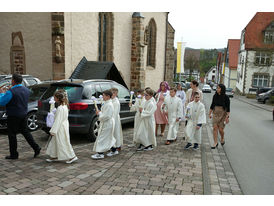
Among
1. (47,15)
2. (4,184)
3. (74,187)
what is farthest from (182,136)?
(47,15)

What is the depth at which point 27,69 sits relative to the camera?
46.8ft

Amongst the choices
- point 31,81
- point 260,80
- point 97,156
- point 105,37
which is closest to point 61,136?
point 97,156

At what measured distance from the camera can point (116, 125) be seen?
6.50 metres

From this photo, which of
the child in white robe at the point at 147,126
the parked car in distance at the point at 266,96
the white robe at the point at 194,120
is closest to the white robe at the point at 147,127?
the child in white robe at the point at 147,126

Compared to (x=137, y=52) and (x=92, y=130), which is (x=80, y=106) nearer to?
(x=92, y=130)

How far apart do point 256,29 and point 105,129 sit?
4285 centimetres

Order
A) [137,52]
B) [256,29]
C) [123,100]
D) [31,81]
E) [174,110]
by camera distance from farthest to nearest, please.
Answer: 1. [256,29]
2. [137,52]
3. [31,81]
4. [123,100]
5. [174,110]

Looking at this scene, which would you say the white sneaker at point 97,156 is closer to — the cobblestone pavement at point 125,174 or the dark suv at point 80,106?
the cobblestone pavement at point 125,174

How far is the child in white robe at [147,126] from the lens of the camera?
6766 millimetres

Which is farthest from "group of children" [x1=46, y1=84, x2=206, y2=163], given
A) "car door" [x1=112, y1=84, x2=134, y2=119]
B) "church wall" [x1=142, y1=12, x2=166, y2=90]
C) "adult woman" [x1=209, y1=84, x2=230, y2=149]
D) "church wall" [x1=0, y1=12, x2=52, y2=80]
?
"church wall" [x1=142, y1=12, x2=166, y2=90]

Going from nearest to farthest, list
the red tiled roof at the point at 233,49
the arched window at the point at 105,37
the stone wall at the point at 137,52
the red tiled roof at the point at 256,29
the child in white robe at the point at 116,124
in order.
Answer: the child in white robe at the point at 116,124 → the arched window at the point at 105,37 → the stone wall at the point at 137,52 → the red tiled roof at the point at 256,29 → the red tiled roof at the point at 233,49

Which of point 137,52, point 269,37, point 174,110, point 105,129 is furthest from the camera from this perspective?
point 269,37

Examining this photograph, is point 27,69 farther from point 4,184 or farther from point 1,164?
point 4,184

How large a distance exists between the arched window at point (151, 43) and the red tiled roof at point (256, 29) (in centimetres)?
2395
